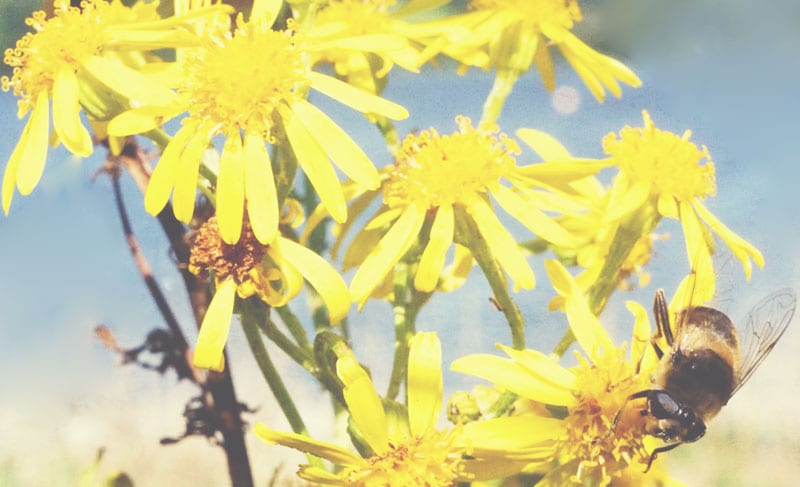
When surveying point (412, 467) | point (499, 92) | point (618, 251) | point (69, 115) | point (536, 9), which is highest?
point (536, 9)

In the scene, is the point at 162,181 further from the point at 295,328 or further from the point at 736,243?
the point at 736,243

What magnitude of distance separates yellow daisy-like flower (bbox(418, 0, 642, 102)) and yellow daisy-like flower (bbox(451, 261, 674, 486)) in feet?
0.92

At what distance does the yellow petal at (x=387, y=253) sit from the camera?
0.88 m

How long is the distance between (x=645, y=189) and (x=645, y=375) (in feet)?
0.65

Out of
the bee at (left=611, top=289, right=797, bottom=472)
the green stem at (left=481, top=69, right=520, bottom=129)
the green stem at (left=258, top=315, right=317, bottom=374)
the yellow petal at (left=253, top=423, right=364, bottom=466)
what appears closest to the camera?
the yellow petal at (left=253, top=423, right=364, bottom=466)

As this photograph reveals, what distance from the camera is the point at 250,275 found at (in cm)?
86

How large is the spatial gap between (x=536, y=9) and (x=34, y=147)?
0.57m

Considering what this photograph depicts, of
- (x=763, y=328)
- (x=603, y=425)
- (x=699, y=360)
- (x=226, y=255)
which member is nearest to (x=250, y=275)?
(x=226, y=255)

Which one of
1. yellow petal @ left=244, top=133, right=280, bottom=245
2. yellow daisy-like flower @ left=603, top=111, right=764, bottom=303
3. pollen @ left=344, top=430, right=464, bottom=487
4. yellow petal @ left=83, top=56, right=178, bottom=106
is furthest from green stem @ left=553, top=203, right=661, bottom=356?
yellow petal @ left=83, top=56, right=178, bottom=106

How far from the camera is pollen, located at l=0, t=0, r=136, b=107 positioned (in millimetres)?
943

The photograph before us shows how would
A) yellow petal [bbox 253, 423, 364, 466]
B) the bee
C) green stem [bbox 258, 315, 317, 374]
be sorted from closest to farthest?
yellow petal [bbox 253, 423, 364, 466]
green stem [bbox 258, 315, 317, 374]
the bee

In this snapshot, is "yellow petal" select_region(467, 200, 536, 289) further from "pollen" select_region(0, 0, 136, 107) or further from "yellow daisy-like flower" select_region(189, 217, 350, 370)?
"pollen" select_region(0, 0, 136, 107)

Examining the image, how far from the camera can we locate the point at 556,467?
3.01ft

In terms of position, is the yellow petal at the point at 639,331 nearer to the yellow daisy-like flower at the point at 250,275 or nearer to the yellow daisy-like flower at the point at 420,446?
the yellow daisy-like flower at the point at 420,446
